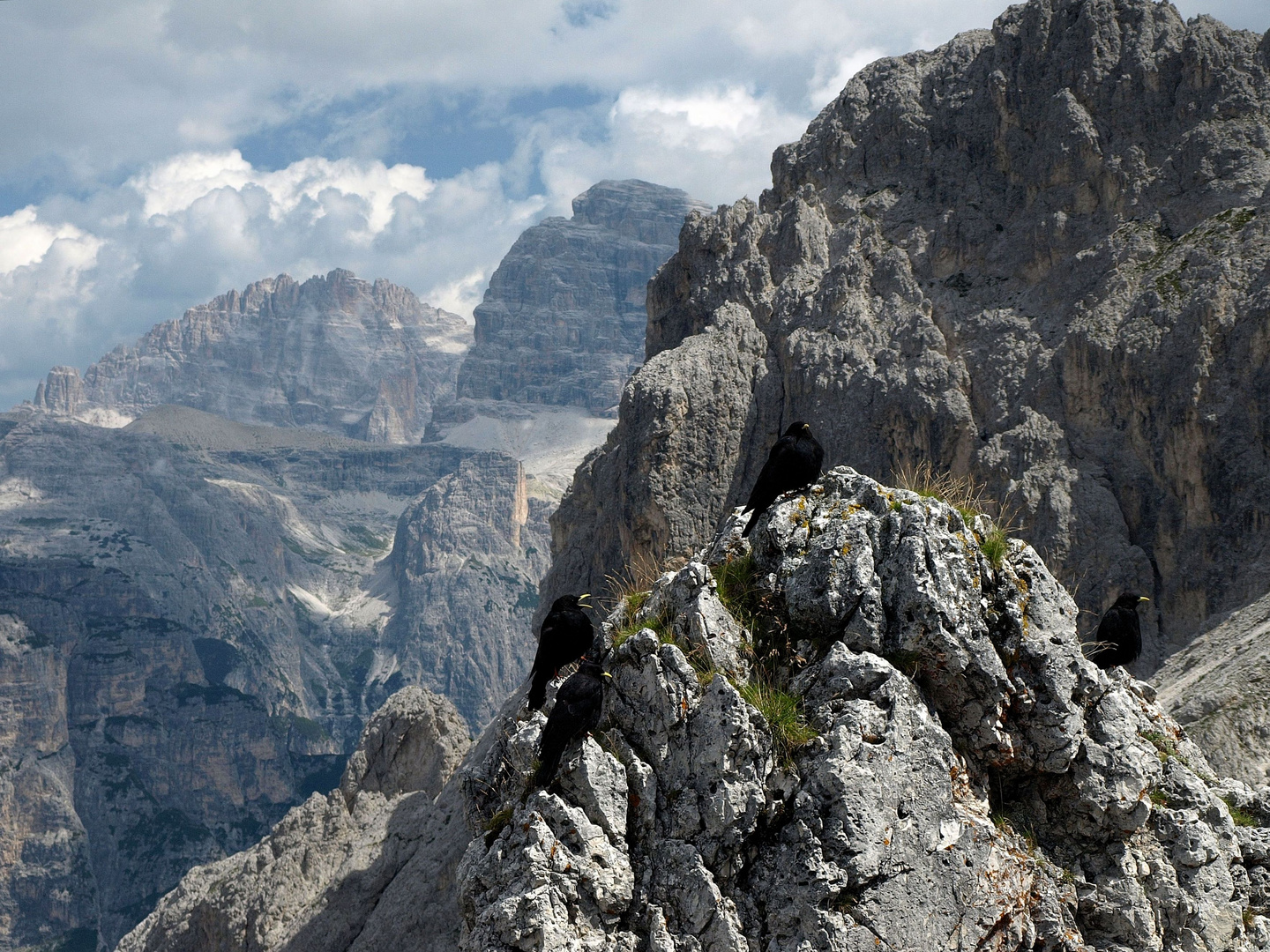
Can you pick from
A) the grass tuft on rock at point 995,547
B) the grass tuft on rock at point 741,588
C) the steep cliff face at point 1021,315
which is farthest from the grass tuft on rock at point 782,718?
the steep cliff face at point 1021,315

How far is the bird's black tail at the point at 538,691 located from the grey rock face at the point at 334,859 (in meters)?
37.5

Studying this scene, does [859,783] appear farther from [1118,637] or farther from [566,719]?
[1118,637]

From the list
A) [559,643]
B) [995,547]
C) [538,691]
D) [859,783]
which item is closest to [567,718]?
[538,691]

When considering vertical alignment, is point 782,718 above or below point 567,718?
below

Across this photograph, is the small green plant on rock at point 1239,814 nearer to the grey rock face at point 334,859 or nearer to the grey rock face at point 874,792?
the grey rock face at point 874,792

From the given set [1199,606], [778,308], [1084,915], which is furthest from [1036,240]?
[1084,915]

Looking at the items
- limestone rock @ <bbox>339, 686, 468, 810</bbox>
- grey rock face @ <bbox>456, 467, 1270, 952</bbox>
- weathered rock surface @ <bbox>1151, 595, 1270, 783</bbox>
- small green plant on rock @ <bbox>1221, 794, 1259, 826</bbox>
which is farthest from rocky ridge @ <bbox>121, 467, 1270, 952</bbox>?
limestone rock @ <bbox>339, 686, 468, 810</bbox>

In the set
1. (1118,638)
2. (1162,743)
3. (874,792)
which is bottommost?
(1162,743)

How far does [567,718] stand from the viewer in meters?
13.6

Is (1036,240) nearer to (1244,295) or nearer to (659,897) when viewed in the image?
(1244,295)

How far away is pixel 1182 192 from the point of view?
59.1 meters

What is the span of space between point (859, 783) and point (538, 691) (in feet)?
14.5

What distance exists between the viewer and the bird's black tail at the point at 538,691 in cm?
1464

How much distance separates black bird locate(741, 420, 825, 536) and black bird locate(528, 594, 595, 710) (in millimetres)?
2731
